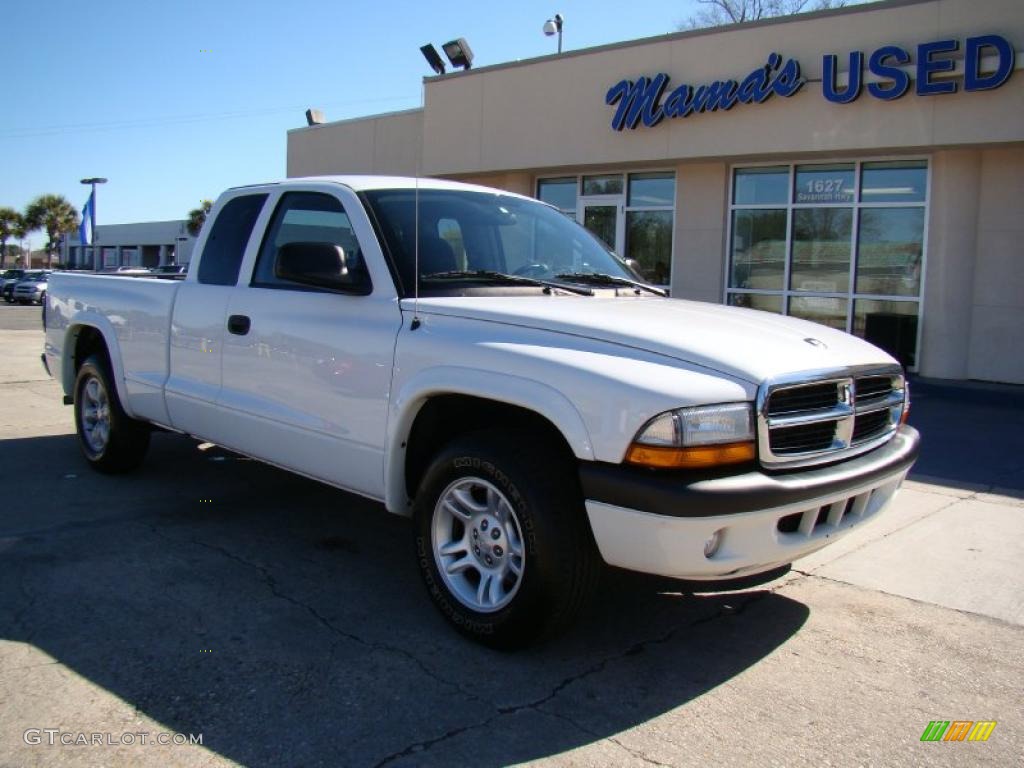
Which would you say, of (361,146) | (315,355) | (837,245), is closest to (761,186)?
(837,245)

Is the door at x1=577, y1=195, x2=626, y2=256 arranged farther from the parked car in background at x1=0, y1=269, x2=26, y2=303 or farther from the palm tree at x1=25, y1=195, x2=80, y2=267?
the palm tree at x1=25, y1=195, x2=80, y2=267

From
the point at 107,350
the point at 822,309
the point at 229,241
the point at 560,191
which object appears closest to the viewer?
the point at 229,241

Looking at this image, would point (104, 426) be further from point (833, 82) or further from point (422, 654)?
point (833, 82)

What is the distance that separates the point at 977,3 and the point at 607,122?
19.0ft

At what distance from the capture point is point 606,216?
53.4 feet

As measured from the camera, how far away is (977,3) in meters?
11.4

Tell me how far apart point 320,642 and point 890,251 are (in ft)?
38.6

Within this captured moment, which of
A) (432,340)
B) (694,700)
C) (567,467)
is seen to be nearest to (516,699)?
(694,700)

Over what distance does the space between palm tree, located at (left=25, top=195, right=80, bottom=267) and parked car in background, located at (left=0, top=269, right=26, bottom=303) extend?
53052 millimetres

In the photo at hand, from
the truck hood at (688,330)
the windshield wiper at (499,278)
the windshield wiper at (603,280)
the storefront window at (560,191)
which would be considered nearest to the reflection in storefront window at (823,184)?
the storefront window at (560,191)

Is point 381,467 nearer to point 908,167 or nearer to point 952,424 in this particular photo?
point 952,424

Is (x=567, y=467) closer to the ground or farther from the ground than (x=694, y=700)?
farther from the ground

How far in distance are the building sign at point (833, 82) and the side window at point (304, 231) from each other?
9.91 m

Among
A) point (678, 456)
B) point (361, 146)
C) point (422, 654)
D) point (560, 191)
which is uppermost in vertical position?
point (361, 146)
